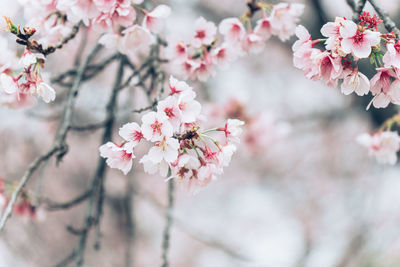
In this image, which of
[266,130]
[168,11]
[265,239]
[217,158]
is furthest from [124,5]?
[265,239]

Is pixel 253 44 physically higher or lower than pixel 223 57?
higher

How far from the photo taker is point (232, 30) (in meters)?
1.46

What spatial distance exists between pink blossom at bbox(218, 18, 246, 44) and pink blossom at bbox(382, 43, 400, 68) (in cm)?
61

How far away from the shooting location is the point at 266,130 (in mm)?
2893

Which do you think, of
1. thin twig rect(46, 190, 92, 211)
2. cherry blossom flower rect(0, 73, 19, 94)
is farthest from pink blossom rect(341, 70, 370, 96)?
thin twig rect(46, 190, 92, 211)

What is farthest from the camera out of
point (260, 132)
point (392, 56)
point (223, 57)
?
point (260, 132)

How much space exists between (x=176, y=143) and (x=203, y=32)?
1.85ft

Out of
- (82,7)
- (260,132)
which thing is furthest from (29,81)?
(260,132)

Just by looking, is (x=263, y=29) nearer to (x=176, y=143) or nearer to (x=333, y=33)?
(x=333, y=33)

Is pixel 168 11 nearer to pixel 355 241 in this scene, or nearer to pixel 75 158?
pixel 355 241

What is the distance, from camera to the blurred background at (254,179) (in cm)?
296

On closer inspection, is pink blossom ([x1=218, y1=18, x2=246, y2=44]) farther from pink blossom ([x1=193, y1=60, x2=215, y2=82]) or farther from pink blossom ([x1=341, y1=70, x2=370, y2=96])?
pink blossom ([x1=341, y1=70, x2=370, y2=96])

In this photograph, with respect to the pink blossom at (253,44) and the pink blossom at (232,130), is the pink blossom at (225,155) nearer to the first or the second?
the pink blossom at (232,130)

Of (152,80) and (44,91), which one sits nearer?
(44,91)
